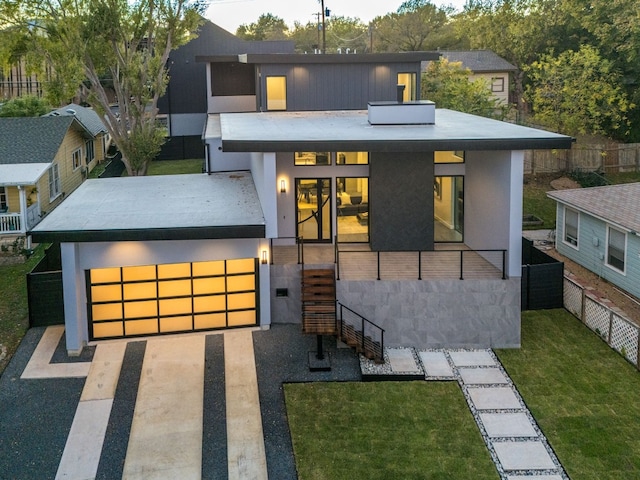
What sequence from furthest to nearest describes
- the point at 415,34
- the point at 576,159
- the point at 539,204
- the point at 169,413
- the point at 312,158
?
the point at 415,34 < the point at 576,159 < the point at 539,204 < the point at 312,158 < the point at 169,413

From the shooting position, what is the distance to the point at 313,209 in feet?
61.0

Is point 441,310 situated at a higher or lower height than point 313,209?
lower

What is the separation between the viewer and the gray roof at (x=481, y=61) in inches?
1834

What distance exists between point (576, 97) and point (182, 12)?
20740 millimetres

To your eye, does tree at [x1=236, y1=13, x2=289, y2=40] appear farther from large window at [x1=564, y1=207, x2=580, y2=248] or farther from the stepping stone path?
the stepping stone path

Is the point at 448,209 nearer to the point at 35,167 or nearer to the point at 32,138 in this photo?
the point at 35,167

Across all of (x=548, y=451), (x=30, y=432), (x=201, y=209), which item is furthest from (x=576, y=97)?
(x=30, y=432)

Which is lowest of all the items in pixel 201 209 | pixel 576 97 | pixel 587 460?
pixel 587 460

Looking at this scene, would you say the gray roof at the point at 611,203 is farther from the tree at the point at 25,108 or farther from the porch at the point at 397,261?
the tree at the point at 25,108

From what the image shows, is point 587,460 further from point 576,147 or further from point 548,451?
point 576,147

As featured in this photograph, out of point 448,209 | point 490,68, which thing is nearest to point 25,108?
point 490,68

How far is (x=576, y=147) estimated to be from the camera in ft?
116

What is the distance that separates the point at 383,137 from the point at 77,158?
22.9 meters

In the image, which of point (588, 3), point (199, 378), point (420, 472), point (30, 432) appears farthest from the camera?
point (588, 3)
